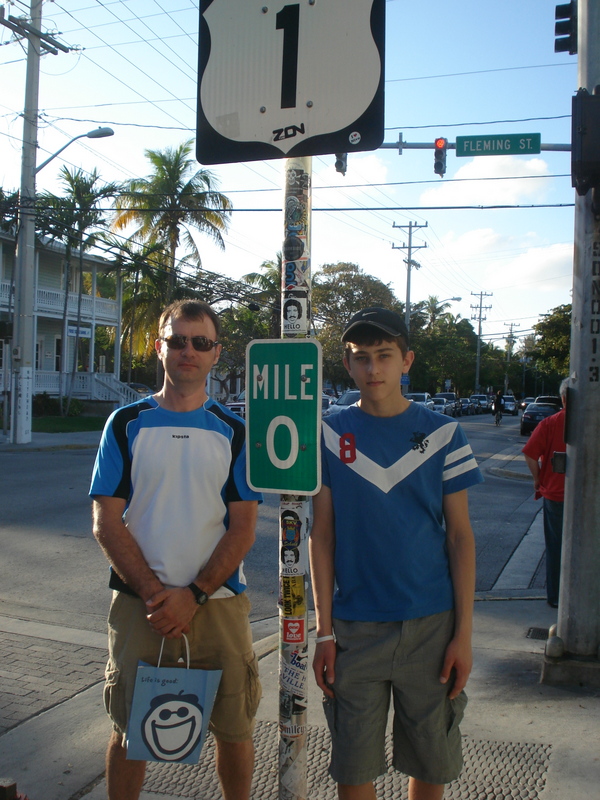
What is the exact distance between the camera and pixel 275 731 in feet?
12.1

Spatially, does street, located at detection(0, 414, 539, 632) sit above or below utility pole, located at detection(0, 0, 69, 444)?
below

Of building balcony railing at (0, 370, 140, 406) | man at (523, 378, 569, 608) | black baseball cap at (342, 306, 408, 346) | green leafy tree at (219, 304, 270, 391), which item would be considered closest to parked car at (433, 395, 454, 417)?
green leafy tree at (219, 304, 270, 391)

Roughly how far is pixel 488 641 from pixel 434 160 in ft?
42.5

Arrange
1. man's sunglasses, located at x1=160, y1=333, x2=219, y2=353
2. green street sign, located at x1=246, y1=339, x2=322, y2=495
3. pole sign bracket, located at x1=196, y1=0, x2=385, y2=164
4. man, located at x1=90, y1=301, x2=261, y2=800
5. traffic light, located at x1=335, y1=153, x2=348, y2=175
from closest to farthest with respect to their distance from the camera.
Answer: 1. green street sign, located at x1=246, y1=339, x2=322, y2=495
2. pole sign bracket, located at x1=196, y1=0, x2=385, y2=164
3. man, located at x1=90, y1=301, x2=261, y2=800
4. man's sunglasses, located at x1=160, y1=333, x2=219, y2=353
5. traffic light, located at x1=335, y1=153, x2=348, y2=175

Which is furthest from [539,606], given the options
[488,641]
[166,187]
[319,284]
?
[319,284]

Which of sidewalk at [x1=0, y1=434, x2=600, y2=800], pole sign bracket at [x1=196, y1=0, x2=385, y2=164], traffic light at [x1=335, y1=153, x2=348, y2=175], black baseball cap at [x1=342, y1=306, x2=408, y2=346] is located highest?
traffic light at [x1=335, y1=153, x2=348, y2=175]

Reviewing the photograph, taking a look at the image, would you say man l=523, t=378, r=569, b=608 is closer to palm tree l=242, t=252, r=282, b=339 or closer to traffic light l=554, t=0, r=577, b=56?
traffic light l=554, t=0, r=577, b=56

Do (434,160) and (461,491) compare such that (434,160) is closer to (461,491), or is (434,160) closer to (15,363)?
(15,363)

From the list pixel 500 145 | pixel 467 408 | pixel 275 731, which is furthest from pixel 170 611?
pixel 467 408

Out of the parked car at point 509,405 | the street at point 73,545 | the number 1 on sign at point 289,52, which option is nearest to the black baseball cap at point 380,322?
the number 1 on sign at point 289,52

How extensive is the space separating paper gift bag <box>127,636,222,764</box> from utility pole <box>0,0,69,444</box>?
18.0m

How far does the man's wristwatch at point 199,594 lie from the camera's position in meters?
2.59

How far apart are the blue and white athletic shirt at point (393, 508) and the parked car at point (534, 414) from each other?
28376mm

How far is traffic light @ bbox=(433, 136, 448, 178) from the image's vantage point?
51.2 ft
